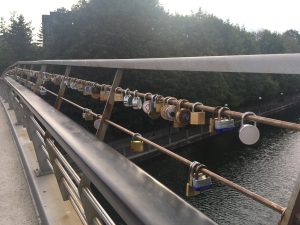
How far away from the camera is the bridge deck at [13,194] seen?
3660mm

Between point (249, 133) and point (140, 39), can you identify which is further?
point (140, 39)

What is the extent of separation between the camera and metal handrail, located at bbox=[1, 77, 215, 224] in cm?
122

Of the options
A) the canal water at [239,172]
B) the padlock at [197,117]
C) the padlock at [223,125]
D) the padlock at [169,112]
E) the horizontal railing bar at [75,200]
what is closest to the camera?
the padlock at [223,125]

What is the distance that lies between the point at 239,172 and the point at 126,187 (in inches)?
1387

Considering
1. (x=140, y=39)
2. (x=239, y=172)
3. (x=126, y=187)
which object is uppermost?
(x=140, y=39)

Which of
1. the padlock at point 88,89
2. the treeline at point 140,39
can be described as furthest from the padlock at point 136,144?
the treeline at point 140,39

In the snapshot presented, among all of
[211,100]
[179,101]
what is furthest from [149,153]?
[179,101]

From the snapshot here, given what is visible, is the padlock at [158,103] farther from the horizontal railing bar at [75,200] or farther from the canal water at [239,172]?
the canal water at [239,172]

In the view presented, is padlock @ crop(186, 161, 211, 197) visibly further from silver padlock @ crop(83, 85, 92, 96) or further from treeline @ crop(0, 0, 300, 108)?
treeline @ crop(0, 0, 300, 108)

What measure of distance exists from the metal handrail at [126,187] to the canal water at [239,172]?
2318 centimetres

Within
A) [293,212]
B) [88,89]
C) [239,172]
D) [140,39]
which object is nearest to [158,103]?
[293,212]

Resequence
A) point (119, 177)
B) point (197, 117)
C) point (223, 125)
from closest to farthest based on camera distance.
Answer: point (119, 177)
point (223, 125)
point (197, 117)

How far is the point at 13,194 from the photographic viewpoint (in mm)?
4230

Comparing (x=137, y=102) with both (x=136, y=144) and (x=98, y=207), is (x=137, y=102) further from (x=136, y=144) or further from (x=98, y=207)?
(x=98, y=207)
